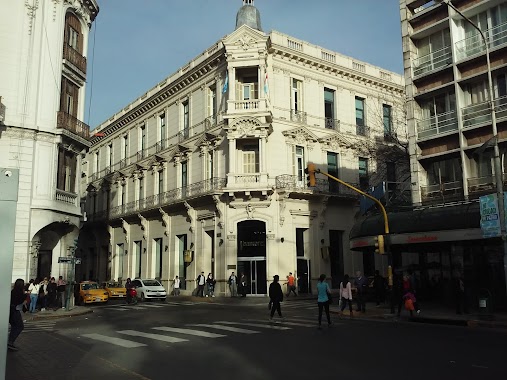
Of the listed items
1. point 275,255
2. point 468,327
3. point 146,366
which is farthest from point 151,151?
point 146,366

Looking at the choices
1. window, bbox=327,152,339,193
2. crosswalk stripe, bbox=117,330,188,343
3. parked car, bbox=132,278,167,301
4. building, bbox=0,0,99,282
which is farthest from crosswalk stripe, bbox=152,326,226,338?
window, bbox=327,152,339,193

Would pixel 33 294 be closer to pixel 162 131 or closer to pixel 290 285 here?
pixel 290 285

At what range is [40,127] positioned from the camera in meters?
25.6

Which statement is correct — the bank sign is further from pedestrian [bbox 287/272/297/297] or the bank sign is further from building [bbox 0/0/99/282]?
building [bbox 0/0/99/282]

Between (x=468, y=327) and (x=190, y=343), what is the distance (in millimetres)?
9333

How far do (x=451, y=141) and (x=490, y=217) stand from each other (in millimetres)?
7376

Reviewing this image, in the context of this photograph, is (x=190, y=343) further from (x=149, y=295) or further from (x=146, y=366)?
(x=149, y=295)

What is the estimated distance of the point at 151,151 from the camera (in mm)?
43875

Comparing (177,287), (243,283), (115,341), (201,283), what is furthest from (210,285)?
(115,341)

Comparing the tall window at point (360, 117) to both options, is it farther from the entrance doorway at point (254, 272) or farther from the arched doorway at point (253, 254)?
the entrance doorway at point (254, 272)

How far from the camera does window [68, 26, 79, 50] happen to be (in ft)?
94.1

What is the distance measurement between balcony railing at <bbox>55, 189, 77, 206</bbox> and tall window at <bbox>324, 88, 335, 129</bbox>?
19.6m

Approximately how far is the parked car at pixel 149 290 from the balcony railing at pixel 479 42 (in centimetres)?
2270

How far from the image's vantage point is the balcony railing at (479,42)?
2125 centimetres
